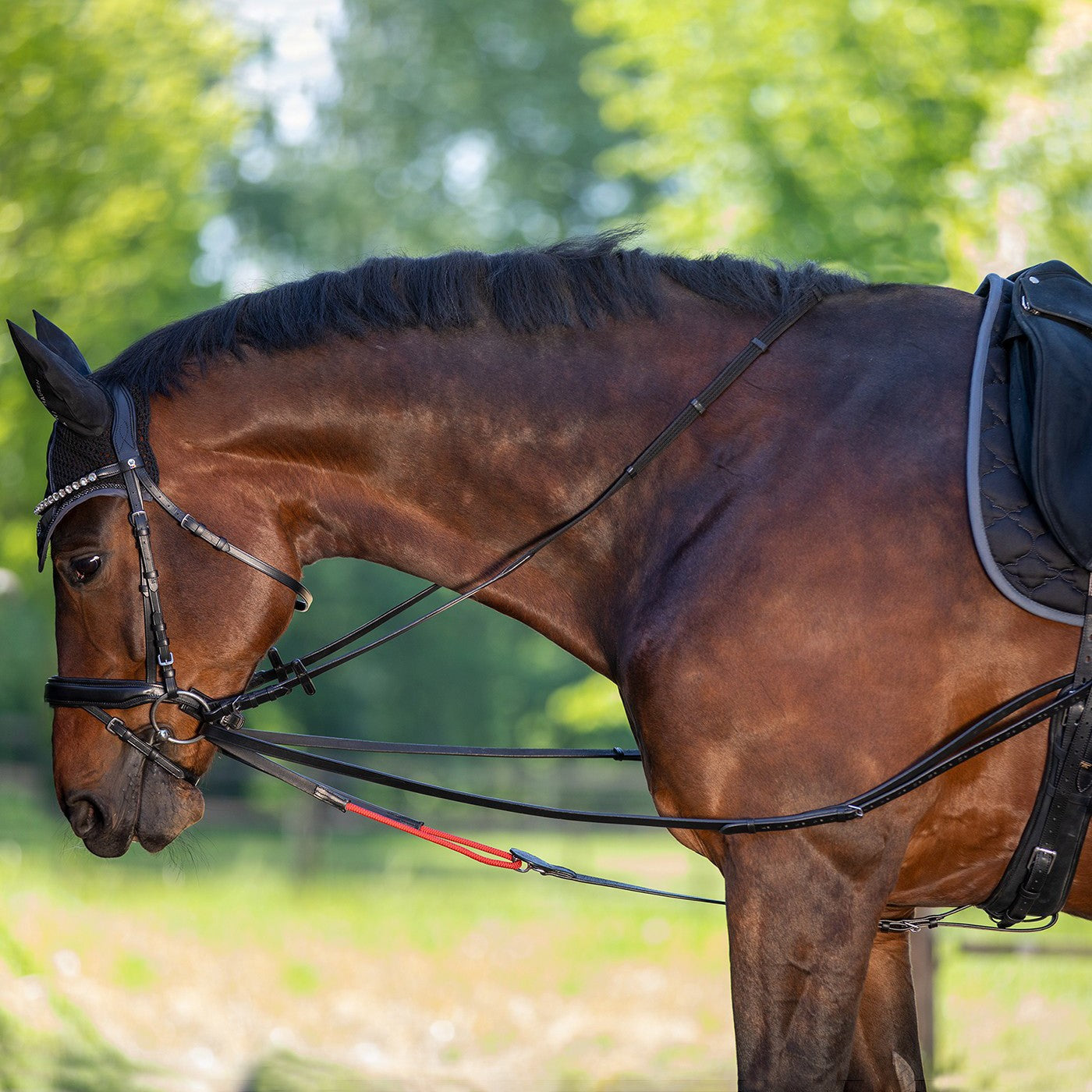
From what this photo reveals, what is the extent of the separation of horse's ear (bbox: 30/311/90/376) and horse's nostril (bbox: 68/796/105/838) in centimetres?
107

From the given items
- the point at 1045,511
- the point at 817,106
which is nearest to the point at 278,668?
the point at 1045,511

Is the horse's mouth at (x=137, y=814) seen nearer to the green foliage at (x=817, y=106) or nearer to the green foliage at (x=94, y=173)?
the green foliage at (x=94, y=173)

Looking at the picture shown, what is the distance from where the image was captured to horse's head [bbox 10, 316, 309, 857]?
278cm

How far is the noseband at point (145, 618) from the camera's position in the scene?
2766mm

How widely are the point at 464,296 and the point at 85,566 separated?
1128mm

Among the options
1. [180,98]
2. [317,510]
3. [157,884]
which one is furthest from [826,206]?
[157,884]

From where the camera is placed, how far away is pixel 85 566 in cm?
278

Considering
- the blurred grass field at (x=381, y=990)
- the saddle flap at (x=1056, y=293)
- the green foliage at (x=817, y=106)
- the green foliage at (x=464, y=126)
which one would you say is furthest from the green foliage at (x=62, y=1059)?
the green foliage at (x=464, y=126)

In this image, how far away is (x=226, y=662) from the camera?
2861mm

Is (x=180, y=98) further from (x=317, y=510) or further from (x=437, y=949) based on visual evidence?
(x=317, y=510)

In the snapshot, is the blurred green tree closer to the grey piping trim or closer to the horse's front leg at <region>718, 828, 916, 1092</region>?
the grey piping trim

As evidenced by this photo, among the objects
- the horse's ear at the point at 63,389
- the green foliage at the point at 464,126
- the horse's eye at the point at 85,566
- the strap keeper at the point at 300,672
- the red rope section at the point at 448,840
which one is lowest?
the red rope section at the point at 448,840

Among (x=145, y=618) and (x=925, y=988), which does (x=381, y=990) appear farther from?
(x=145, y=618)

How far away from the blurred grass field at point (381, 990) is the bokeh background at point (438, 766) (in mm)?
35
